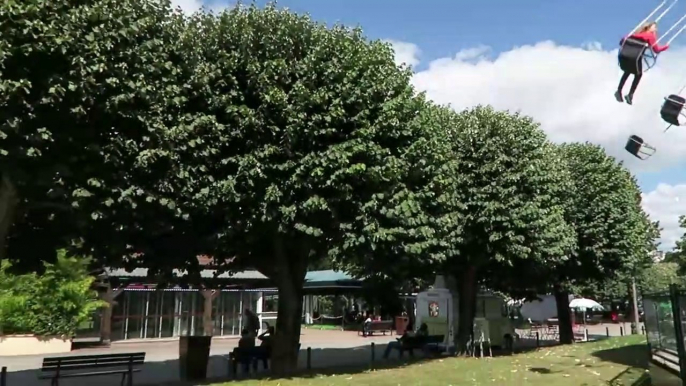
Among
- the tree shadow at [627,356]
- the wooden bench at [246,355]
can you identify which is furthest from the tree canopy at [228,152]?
the tree shadow at [627,356]

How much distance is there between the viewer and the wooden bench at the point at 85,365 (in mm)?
15148

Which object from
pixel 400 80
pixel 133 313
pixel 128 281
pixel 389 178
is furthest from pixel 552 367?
pixel 133 313

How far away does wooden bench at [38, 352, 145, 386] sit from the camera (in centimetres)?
1515

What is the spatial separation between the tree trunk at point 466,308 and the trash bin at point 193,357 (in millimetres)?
9719

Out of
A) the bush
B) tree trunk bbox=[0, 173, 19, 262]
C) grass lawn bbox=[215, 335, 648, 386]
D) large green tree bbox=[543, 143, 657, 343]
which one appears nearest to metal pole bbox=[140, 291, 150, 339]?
the bush

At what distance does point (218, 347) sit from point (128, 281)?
17.7ft

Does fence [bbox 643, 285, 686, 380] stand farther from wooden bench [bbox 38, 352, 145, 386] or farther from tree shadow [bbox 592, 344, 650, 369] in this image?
wooden bench [bbox 38, 352, 145, 386]

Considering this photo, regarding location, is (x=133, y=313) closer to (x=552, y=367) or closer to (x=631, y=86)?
(x=552, y=367)

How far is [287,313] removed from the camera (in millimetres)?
17469

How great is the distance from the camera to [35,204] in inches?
502

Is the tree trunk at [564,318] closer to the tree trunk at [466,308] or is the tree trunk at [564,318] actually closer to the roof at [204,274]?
the tree trunk at [466,308]

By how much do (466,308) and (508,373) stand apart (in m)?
7.78

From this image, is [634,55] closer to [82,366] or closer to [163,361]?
[82,366]

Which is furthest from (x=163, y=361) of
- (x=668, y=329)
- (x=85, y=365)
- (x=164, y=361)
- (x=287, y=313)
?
(x=668, y=329)
